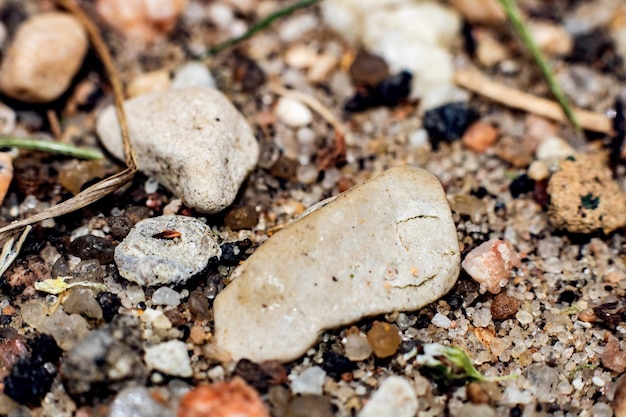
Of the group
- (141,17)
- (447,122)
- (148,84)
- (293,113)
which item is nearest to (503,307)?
(447,122)

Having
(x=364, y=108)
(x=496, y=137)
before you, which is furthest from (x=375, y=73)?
(x=496, y=137)

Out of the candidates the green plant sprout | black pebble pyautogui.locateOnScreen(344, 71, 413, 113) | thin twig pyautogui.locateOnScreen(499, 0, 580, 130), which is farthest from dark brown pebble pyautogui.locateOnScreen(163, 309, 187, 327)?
thin twig pyautogui.locateOnScreen(499, 0, 580, 130)

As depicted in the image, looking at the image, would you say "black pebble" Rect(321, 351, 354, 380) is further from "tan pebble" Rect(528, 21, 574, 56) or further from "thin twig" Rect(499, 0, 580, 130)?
"tan pebble" Rect(528, 21, 574, 56)

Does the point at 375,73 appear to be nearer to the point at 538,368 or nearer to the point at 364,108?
the point at 364,108

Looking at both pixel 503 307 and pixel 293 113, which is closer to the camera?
pixel 503 307

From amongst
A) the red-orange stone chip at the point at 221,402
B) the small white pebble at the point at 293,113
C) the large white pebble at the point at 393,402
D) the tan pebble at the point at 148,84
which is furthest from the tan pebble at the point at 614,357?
the tan pebble at the point at 148,84

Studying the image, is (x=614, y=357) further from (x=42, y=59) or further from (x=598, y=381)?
(x=42, y=59)
